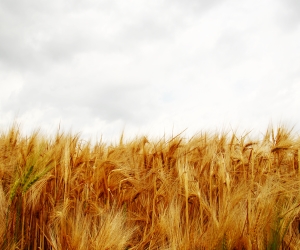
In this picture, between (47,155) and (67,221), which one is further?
(47,155)

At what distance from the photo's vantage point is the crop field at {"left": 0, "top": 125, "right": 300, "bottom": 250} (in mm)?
2139

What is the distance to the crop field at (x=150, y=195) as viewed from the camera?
2139 mm

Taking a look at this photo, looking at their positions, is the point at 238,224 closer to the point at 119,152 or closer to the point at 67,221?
the point at 67,221

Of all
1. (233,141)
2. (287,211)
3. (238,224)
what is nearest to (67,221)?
(238,224)

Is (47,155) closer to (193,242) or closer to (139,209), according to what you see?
(139,209)

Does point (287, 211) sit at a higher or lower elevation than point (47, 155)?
lower

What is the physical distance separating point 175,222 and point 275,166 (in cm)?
158

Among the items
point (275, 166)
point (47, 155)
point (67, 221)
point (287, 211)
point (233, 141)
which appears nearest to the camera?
point (287, 211)

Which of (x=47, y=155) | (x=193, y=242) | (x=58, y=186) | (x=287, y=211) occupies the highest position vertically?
(x=47, y=155)

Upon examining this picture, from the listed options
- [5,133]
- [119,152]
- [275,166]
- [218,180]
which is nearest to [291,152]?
[275,166]

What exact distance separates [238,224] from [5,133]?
2.79m

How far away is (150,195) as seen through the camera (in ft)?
9.53

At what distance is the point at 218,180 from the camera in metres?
2.91

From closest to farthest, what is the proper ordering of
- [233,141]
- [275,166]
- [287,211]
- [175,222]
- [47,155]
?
[287,211], [175,222], [47,155], [275,166], [233,141]
